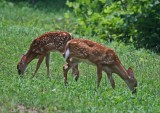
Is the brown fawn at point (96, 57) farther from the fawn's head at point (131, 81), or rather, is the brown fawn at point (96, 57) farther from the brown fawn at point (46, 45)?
the brown fawn at point (46, 45)

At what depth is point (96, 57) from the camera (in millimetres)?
11352

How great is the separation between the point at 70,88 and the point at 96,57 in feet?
3.58

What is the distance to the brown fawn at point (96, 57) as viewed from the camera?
1135 centimetres

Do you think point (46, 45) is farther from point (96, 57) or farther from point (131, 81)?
point (131, 81)

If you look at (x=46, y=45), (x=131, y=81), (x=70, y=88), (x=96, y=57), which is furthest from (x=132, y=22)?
(x=70, y=88)

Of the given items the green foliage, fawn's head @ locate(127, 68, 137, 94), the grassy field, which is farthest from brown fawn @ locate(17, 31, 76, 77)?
the green foliage

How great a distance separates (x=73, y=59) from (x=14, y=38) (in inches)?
196

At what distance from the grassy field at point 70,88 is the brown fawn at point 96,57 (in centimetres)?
26

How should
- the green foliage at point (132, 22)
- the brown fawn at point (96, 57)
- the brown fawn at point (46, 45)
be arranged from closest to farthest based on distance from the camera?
the brown fawn at point (96, 57)
the brown fawn at point (46, 45)
the green foliage at point (132, 22)

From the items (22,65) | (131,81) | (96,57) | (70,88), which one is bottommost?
(22,65)

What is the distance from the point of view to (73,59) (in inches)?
462

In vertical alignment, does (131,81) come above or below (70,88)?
below

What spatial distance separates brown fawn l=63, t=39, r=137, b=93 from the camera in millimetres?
11352

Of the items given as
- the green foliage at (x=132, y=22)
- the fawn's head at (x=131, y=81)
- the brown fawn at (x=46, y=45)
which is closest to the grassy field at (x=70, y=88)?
the fawn's head at (x=131, y=81)
